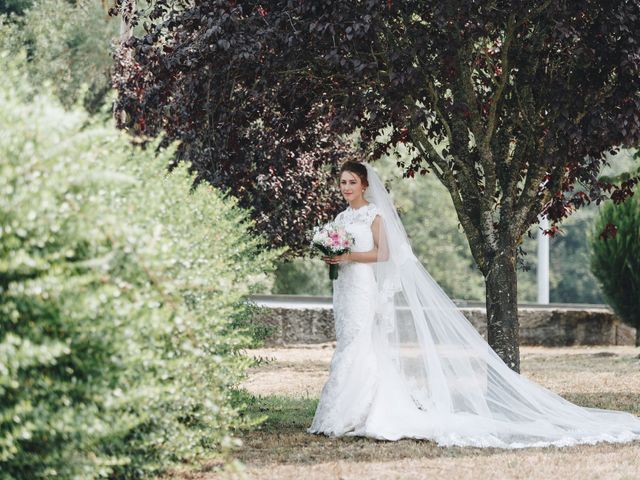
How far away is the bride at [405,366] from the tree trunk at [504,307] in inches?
31.4

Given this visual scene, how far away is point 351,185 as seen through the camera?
28.0 ft

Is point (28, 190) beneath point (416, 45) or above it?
beneath

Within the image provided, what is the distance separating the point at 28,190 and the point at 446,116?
6.13 metres

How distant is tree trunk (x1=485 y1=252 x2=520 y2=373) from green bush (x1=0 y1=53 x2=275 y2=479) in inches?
184

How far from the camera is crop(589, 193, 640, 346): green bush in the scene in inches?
674

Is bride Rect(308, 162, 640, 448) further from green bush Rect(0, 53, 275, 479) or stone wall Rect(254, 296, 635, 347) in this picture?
stone wall Rect(254, 296, 635, 347)

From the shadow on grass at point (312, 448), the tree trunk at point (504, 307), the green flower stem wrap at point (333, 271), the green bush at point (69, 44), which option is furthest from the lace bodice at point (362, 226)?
the green bush at point (69, 44)

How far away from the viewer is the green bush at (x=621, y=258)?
1711 centimetres

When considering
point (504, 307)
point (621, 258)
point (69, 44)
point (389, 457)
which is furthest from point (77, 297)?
point (69, 44)

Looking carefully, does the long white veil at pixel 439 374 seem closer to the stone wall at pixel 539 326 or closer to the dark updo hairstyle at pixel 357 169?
the dark updo hairstyle at pixel 357 169

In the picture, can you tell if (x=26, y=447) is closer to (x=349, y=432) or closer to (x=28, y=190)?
(x=28, y=190)

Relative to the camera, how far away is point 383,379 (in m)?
8.09

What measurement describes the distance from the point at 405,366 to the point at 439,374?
302 millimetres

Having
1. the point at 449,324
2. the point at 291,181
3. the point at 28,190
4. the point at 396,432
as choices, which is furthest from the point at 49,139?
the point at 291,181
